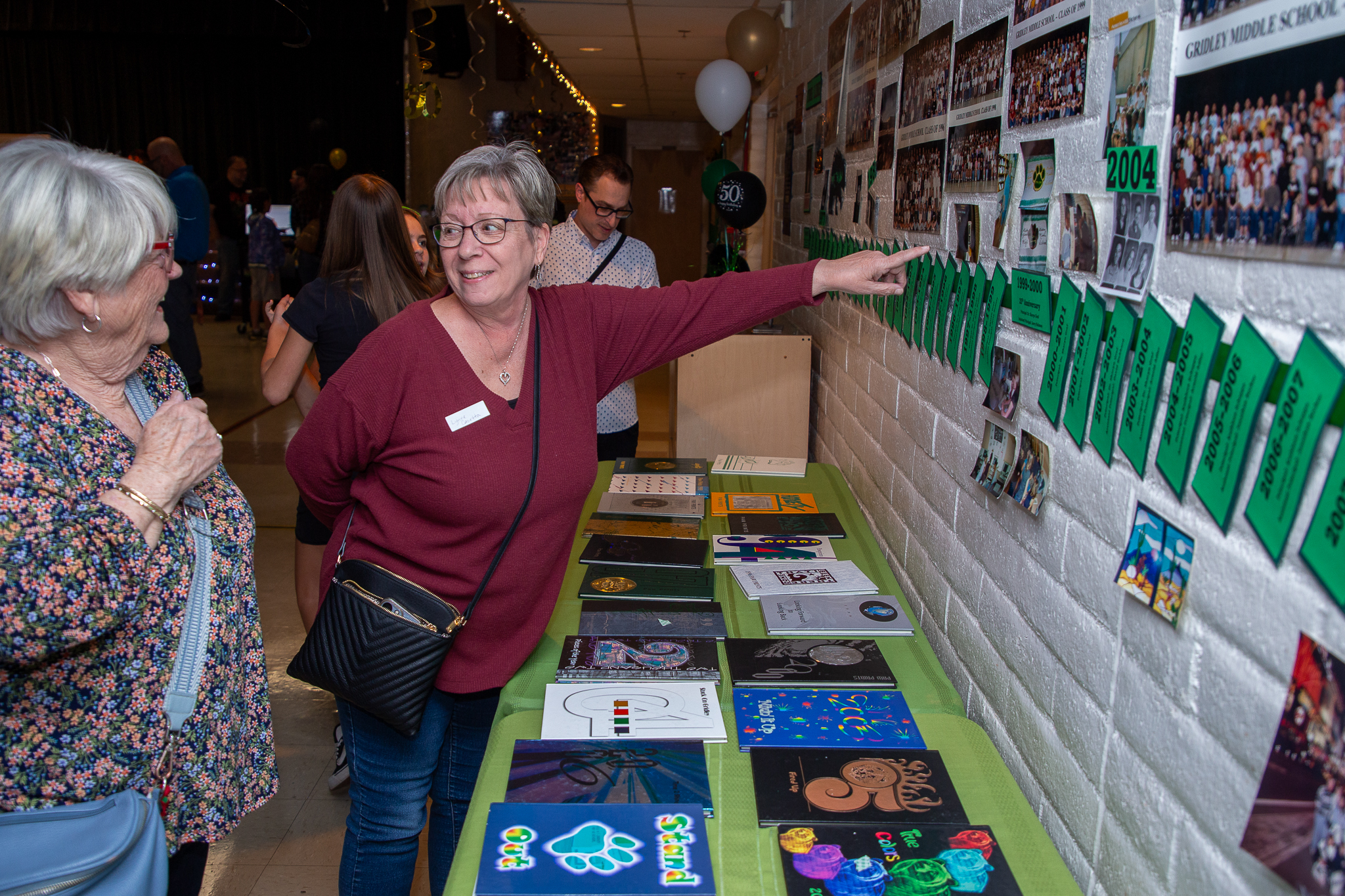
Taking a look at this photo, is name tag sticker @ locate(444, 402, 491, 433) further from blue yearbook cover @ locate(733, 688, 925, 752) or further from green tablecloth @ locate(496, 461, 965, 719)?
blue yearbook cover @ locate(733, 688, 925, 752)

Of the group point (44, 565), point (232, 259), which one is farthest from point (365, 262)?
point (232, 259)

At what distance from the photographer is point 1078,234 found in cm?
112

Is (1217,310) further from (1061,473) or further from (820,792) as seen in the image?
Answer: (820,792)

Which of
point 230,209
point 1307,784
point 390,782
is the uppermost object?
point 230,209

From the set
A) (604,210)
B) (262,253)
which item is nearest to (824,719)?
(604,210)

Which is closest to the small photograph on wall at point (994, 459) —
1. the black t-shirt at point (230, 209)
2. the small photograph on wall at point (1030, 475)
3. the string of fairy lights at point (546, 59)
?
the small photograph on wall at point (1030, 475)

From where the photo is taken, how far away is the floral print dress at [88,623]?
3.31 ft

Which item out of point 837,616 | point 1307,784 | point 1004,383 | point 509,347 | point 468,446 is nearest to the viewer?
point 1307,784

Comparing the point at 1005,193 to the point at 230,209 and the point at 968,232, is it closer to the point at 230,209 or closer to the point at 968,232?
the point at 968,232

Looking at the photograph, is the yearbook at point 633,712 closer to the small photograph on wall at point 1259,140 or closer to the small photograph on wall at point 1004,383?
the small photograph on wall at point 1004,383

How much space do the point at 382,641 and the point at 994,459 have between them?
0.98 m

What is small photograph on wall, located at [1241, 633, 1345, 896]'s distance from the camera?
2.20 ft

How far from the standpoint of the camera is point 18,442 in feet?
3.41

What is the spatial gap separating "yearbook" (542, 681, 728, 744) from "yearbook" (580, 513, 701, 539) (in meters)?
0.73
